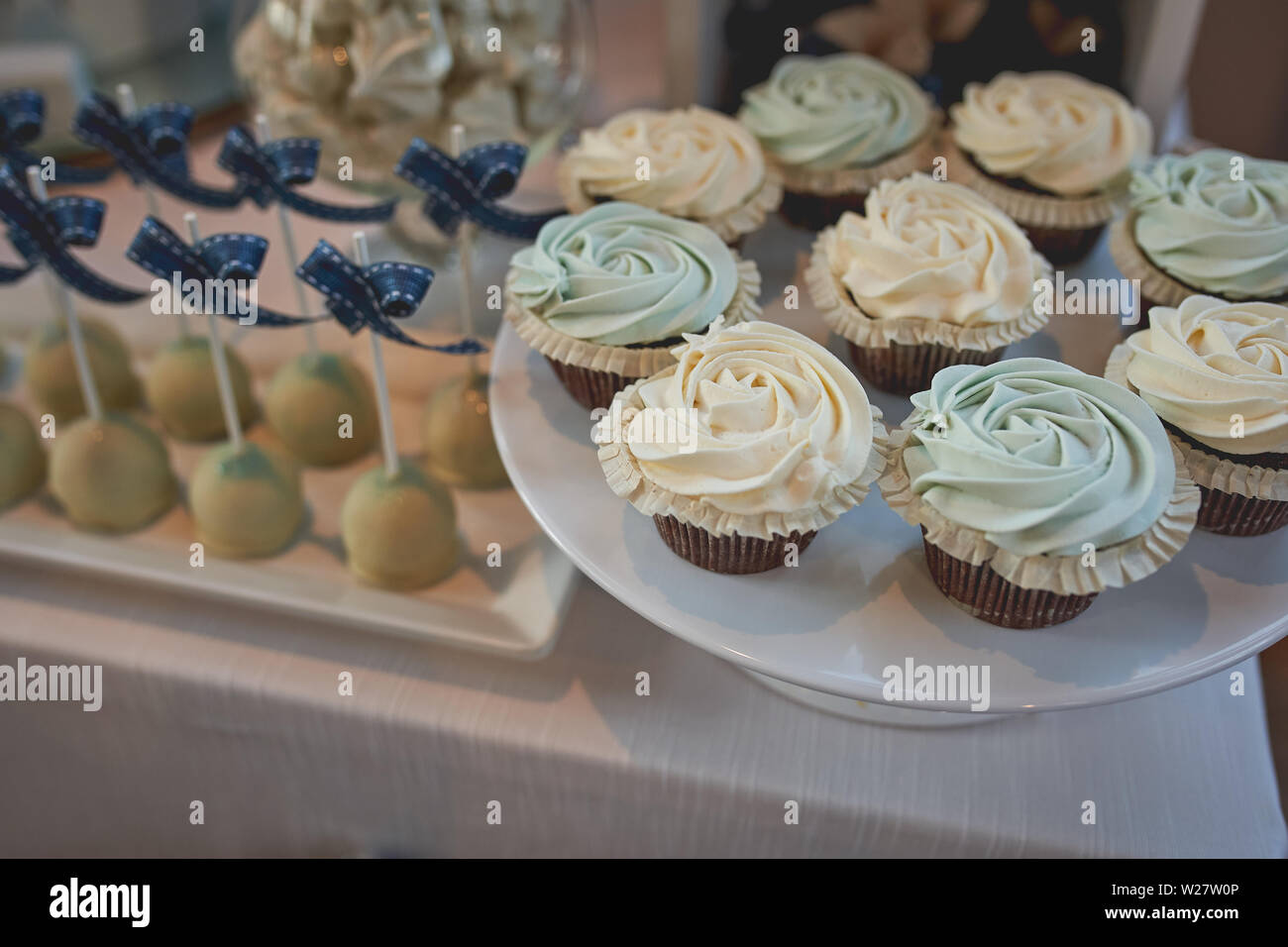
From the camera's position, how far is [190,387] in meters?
1.34

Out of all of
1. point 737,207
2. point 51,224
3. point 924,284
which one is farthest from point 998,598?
point 51,224

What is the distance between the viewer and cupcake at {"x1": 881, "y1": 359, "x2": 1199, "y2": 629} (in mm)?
829

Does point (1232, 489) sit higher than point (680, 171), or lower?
lower

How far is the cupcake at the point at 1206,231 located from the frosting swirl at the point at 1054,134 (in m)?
0.07

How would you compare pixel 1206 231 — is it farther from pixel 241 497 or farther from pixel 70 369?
pixel 70 369

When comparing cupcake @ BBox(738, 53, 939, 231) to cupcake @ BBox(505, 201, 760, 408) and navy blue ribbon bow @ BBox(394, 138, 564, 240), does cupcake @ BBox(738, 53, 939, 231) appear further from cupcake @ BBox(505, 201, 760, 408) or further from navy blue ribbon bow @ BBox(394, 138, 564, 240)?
navy blue ribbon bow @ BBox(394, 138, 564, 240)

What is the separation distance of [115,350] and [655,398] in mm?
874

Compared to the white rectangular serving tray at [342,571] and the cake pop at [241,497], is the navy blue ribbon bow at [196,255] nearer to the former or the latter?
the cake pop at [241,497]

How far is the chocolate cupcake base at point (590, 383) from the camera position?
1.06 metres

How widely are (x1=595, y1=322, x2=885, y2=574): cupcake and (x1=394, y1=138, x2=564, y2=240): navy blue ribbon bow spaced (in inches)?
12.5

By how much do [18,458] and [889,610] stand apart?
1.06 metres

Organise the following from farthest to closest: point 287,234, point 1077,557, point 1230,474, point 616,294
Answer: point 287,234
point 616,294
point 1230,474
point 1077,557

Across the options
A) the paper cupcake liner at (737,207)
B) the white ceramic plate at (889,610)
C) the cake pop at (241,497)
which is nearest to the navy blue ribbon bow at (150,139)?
the cake pop at (241,497)

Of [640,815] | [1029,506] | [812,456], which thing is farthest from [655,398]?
[640,815]
